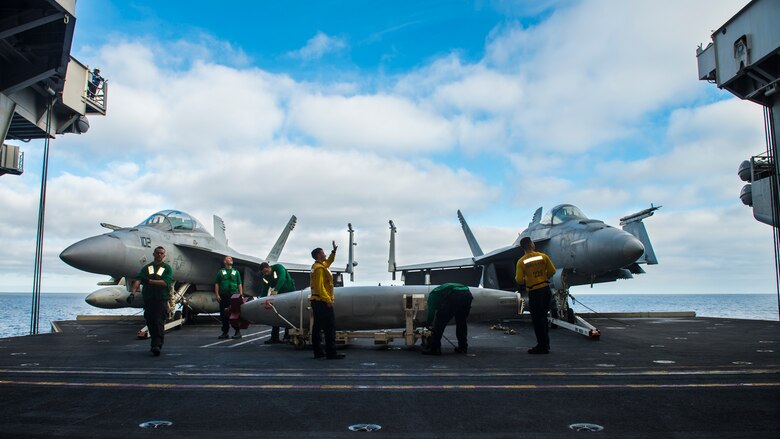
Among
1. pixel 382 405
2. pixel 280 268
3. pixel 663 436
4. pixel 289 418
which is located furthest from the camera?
pixel 280 268

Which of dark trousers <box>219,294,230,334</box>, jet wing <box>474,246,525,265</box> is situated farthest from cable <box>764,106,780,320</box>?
dark trousers <box>219,294,230,334</box>

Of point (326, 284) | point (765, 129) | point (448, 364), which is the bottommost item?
point (448, 364)

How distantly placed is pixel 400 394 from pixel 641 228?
27350 millimetres

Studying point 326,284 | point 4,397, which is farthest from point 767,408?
point 4,397

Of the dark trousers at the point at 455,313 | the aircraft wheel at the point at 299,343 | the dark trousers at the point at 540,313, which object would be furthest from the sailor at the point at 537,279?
the aircraft wheel at the point at 299,343

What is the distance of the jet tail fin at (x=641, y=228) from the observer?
26.9 metres

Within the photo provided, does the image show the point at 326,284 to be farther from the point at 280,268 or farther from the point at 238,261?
the point at 238,261

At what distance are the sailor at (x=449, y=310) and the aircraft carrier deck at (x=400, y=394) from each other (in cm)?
47

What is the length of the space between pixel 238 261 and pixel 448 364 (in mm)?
14586

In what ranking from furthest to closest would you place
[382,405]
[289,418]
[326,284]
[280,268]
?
[280,268] → [326,284] → [382,405] → [289,418]

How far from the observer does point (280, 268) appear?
13.2 meters

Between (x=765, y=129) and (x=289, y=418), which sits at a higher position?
(x=765, y=129)

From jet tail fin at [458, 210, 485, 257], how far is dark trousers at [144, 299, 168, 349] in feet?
65.7

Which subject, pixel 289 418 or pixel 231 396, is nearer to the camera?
pixel 289 418
